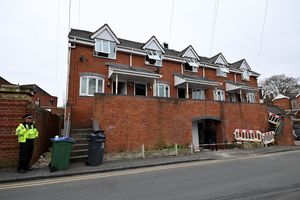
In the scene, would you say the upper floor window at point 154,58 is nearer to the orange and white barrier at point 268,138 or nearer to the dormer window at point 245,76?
the orange and white barrier at point 268,138

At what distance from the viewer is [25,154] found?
803 centimetres

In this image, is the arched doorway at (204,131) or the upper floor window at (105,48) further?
the upper floor window at (105,48)

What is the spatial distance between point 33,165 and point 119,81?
1048 centimetres

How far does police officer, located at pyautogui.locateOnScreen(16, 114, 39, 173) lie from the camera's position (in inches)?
313

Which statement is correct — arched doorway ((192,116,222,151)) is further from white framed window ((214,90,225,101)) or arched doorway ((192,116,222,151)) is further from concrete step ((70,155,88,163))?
concrete step ((70,155,88,163))

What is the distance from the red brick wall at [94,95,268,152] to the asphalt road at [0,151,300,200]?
16.5 ft

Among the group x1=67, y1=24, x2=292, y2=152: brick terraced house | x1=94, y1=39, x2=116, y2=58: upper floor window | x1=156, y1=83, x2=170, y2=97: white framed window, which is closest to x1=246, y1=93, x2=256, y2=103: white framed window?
x1=67, y1=24, x2=292, y2=152: brick terraced house

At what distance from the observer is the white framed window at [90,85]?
1647cm

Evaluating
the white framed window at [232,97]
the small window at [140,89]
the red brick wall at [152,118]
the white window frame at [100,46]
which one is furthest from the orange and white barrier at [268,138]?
the white window frame at [100,46]

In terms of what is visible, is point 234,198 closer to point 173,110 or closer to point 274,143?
point 173,110

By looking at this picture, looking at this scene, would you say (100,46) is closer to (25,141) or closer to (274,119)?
(25,141)

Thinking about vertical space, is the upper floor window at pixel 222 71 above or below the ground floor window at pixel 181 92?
above

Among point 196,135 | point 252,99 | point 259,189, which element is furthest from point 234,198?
point 252,99

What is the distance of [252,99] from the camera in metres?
27.4
